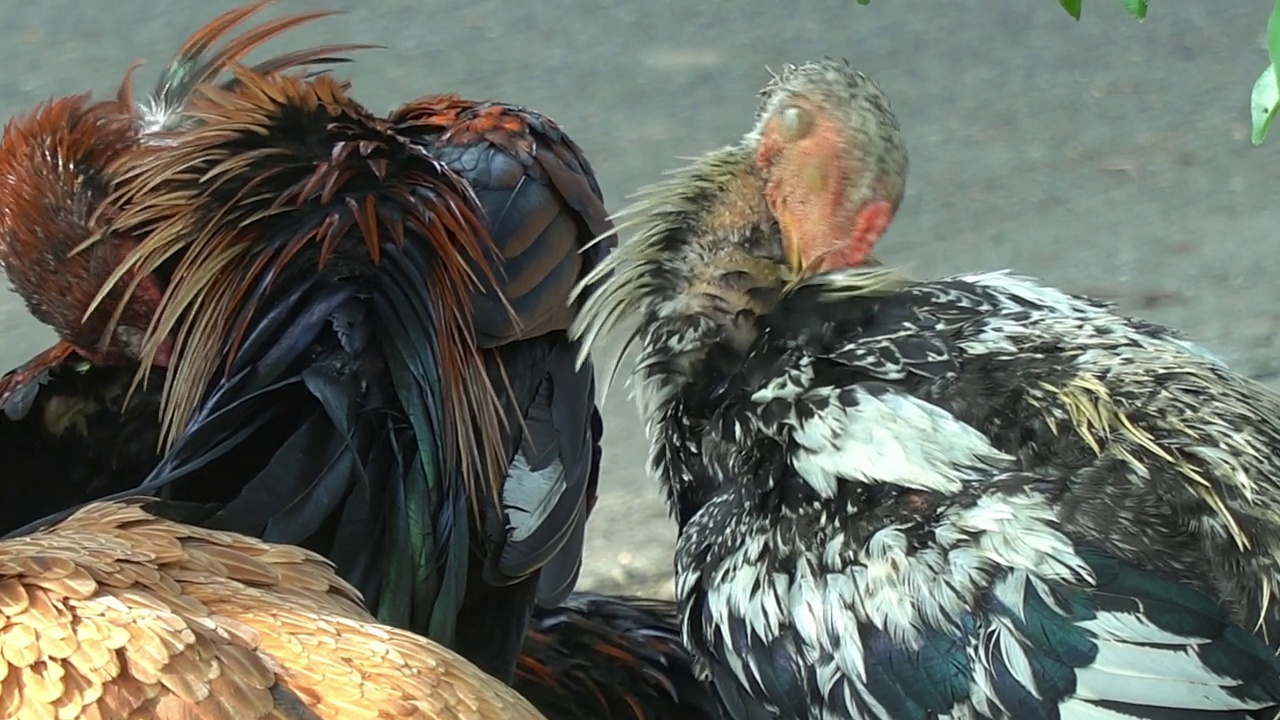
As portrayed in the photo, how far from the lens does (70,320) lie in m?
1.97

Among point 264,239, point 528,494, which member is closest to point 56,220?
point 264,239

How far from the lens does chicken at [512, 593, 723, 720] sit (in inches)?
84.0

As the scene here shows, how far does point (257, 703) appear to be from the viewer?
1.27 metres

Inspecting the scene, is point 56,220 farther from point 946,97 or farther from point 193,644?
point 946,97

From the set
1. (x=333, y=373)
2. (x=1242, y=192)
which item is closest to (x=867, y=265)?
(x=333, y=373)

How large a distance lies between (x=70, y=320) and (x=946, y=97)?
349cm

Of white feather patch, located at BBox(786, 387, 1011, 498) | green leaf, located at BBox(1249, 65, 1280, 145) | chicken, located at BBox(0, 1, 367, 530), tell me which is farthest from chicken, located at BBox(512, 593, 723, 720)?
green leaf, located at BBox(1249, 65, 1280, 145)

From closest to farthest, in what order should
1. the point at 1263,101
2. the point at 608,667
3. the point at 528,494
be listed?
the point at 1263,101, the point at 528,494, the point at 608,667

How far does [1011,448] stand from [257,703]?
0.87 m

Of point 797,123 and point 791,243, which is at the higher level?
point 797,123

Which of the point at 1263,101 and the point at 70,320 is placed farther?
the point at 70,320

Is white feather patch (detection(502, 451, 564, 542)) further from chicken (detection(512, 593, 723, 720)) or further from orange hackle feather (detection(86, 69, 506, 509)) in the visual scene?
chicken (detection(512, 593, 723, 720))

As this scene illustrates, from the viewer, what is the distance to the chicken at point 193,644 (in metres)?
1.25

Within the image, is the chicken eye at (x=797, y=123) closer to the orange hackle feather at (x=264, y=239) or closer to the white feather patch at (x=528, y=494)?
the orange hackle feather at (x=264, y=239)
